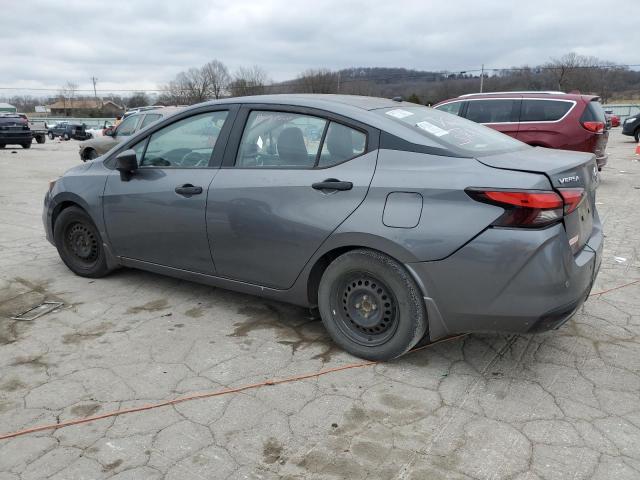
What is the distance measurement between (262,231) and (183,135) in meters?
1.13

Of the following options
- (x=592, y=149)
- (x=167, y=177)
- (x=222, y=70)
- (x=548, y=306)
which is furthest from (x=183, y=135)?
(x=222, y=70)

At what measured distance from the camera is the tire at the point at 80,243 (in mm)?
4637

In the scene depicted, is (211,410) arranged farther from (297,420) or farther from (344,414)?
(344,414)

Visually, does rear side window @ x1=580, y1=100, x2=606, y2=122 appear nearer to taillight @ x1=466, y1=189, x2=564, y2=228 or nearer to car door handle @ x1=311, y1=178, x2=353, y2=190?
taillight @ x1=466, y1=189, x2=564, y2=228

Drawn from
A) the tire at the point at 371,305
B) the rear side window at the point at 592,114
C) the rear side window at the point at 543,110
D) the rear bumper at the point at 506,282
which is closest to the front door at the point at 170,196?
the tire at the point at 371,305

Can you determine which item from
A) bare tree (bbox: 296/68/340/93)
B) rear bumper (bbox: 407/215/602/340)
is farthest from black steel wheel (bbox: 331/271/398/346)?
bare tree (bbox: 296/68/340/93)

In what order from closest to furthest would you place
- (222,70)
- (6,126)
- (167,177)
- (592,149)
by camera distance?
(167,177)
(592,149)
(6,126)
(222,70)

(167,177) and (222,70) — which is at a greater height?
(222,70)

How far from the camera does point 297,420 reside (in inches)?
105

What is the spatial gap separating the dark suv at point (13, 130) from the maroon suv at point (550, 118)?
797 inches

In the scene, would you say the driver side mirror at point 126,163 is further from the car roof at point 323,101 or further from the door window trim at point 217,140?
the car roof at point 323,101

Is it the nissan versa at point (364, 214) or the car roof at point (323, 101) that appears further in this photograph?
the car roof at point (323, 101)

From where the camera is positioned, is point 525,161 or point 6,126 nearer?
point 525,161

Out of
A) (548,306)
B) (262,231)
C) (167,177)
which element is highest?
(167,177)
